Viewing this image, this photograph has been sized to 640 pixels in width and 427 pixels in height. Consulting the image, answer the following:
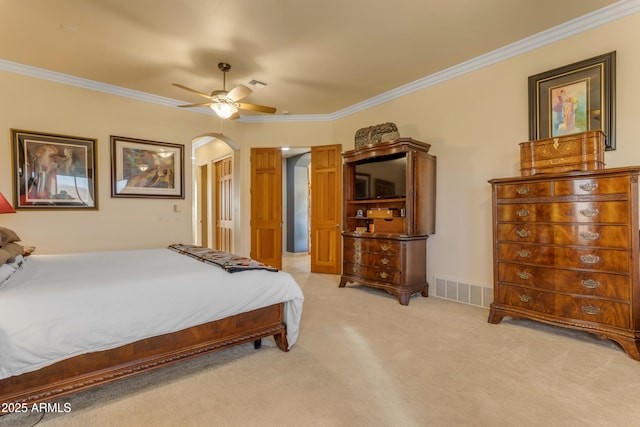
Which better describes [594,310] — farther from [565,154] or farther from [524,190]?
[565,154]

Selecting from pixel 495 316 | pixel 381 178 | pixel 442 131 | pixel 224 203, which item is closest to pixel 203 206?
pixel 224 203

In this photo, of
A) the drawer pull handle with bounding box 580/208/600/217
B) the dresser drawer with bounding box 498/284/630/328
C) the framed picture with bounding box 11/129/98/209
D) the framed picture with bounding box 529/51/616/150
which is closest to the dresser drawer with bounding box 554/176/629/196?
the drawer pull handle with bounding box 580/208/600/217

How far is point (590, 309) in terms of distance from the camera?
7.89 feet

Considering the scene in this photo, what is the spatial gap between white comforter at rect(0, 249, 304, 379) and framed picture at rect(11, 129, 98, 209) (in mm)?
1701

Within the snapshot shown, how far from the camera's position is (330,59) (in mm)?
3486

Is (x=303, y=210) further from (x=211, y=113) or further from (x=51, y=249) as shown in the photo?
(x=51, y=249)

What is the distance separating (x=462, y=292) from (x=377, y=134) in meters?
2.24

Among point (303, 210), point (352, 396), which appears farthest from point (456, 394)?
point (303, 210)

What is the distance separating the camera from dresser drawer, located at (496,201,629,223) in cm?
231

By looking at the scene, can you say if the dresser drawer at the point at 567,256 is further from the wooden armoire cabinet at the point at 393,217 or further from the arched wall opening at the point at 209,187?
the arched wall opening at the point at 209,187

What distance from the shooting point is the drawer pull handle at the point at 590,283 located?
2387mm

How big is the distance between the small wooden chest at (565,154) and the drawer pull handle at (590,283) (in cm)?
89

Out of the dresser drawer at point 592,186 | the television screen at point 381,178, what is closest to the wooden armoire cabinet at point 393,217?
the television screen at point 381,178

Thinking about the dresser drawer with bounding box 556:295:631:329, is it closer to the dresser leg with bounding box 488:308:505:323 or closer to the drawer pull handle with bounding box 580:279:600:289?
the drawer pull handle with bounding box 580:279:600:289
